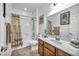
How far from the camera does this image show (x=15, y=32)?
1621 mm

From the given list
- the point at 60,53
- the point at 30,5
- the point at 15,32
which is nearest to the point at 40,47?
the point at 60,53

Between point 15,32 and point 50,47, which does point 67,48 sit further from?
point 15,32

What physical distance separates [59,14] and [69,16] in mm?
149

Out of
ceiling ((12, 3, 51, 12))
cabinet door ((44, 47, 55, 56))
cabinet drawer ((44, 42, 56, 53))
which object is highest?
ceiling ((12, 3, 51, 12))

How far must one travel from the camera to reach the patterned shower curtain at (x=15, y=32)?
1606 millimetres

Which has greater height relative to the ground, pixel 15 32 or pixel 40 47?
pixel 15 32

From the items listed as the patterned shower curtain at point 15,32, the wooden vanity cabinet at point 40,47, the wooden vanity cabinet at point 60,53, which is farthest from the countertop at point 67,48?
the patterned shower curtain at point 15,32

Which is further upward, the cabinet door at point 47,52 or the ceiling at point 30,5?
the ceiling at point 30,5

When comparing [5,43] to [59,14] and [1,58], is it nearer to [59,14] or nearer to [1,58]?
[1,58]

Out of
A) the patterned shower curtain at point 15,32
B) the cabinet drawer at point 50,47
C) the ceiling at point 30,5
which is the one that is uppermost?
the ceiling at point 30,5

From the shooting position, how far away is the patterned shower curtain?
1.61 meters

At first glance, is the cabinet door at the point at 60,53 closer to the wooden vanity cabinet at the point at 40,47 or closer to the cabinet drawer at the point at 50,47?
the cabinet drawer at the point at 50,47

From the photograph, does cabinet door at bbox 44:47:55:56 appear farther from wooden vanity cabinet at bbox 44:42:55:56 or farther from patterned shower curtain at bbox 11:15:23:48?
patterned shower curtain at bbox 11:15:23:48

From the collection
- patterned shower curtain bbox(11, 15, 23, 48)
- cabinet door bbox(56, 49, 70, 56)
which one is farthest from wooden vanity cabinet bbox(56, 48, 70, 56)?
patterned shower curtain bbox(11, 15, 23, 48)
